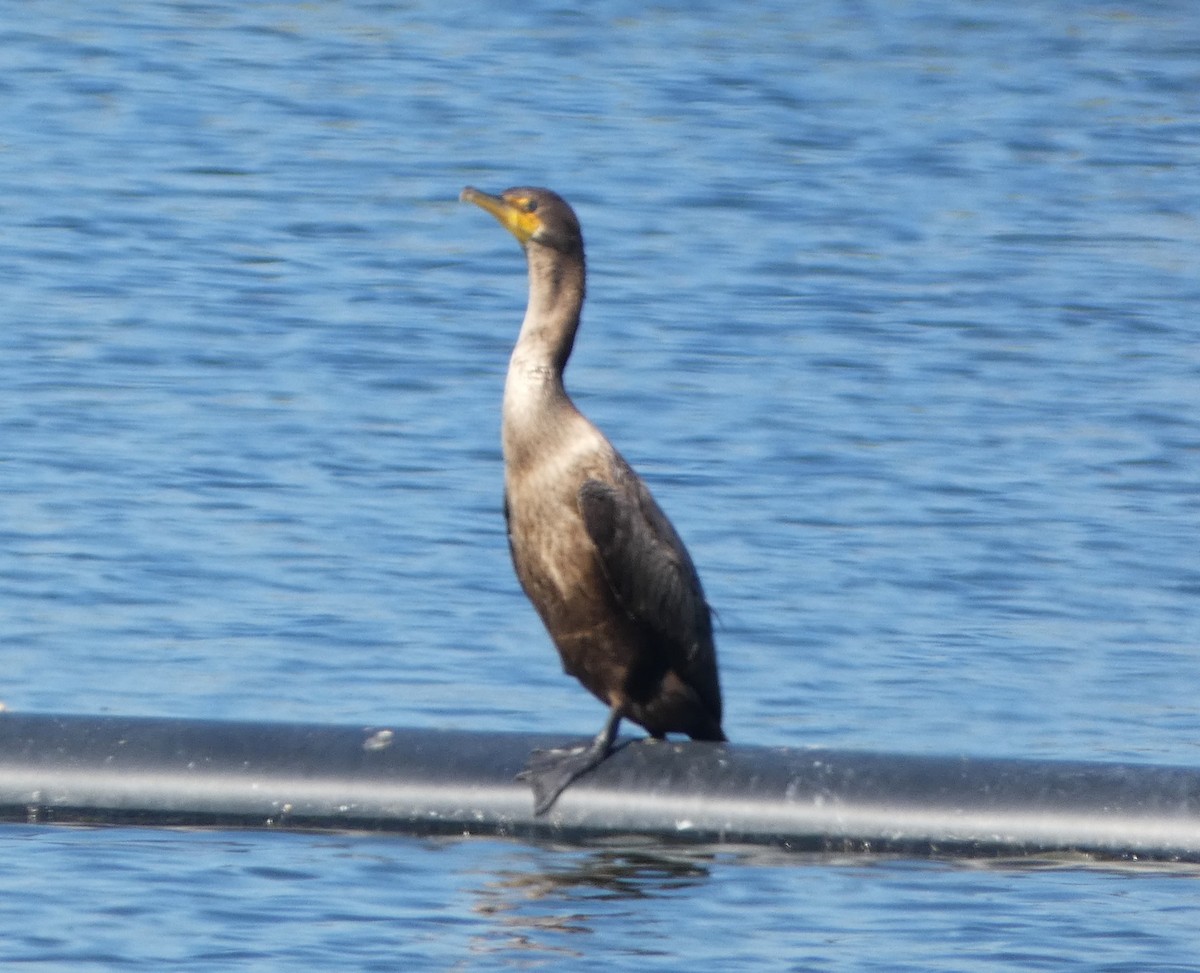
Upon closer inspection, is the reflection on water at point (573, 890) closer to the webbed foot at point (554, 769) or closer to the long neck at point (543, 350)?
the webbed foot at point (554, 769)

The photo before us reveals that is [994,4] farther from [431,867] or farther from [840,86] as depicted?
[431,867]

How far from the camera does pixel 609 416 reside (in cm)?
1099

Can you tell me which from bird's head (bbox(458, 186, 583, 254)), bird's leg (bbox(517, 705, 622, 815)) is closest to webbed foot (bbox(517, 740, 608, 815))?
bird's leg (bbox(517, 705, 622, 815))

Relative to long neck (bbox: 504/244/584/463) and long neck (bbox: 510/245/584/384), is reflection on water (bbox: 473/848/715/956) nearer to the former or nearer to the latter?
long neck (bbox: 504/244/584/463)

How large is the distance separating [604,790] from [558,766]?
0.35ft

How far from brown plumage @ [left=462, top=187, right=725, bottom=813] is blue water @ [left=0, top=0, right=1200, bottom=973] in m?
0.35

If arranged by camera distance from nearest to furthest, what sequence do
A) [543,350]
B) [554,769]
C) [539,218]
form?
[554,769] → [543,350] → [539,218]

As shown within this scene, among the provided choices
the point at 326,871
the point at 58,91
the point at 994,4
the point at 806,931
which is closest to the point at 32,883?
the point at 326,871

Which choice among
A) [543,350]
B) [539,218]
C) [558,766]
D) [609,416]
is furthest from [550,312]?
[609,416]

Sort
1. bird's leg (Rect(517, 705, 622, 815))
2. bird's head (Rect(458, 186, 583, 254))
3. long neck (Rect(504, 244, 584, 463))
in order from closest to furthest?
1. bird's leg (Rect(517, 705, 622, 815))
2. long neck (Rect(504, 244, 584, 463))
3. bird's head (Rect(458, 186, 583, 254))

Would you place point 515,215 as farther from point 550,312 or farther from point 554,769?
point 554,769

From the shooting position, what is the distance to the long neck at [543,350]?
19.7ft

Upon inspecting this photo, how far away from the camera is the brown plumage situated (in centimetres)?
595

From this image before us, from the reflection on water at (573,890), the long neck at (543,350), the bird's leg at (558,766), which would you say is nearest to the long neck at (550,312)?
the long neck at (543,350)
